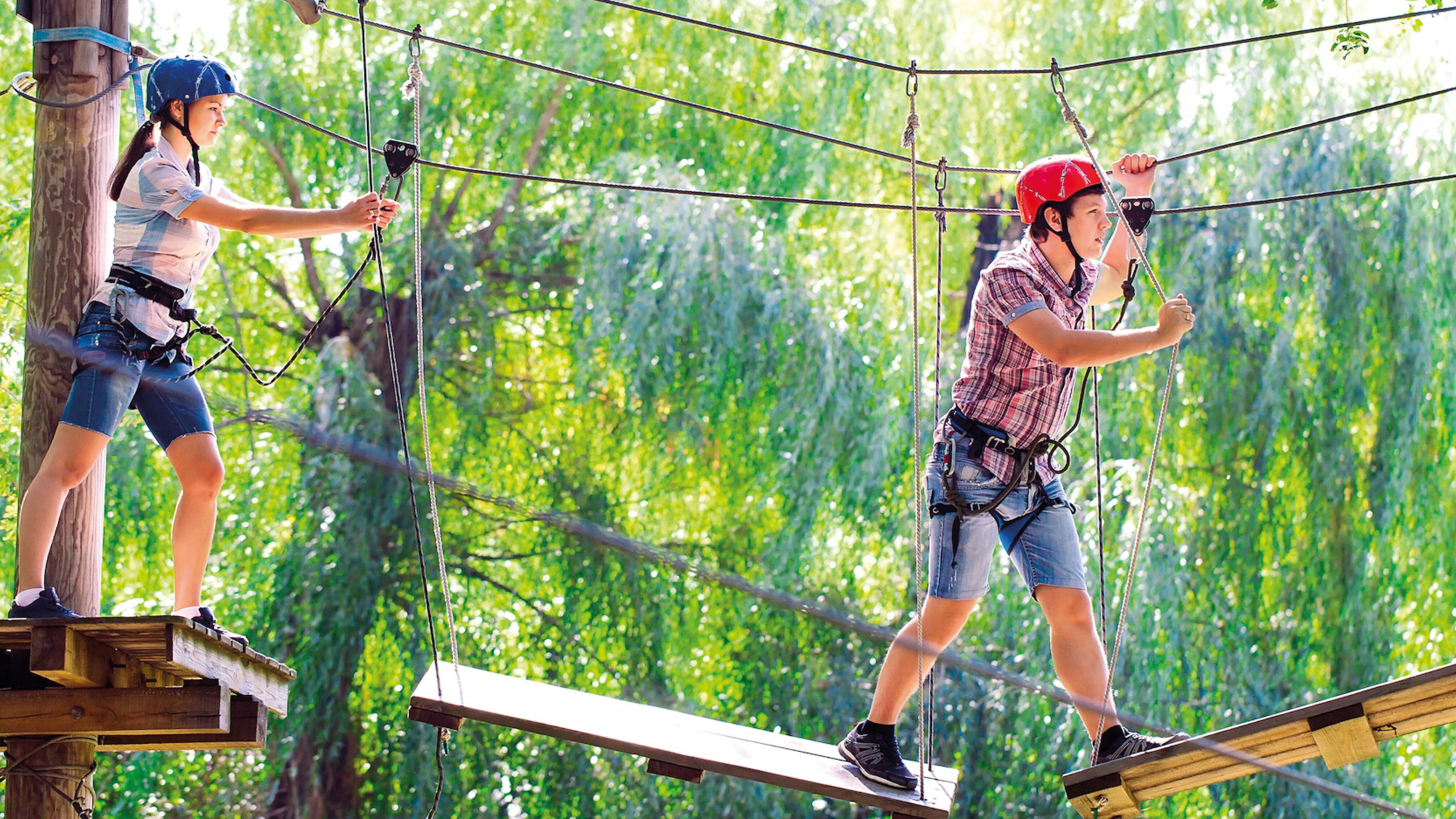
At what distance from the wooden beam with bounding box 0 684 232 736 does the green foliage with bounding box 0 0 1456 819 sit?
3.20 meters

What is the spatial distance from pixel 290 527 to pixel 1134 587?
12.5 ft

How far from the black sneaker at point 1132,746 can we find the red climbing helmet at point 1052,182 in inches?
42.8

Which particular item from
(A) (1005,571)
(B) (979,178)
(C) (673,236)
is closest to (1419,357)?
(A) (1005,571)

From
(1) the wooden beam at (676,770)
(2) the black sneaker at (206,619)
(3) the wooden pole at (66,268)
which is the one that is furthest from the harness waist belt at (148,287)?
(1) the wooden beam at (676,770)

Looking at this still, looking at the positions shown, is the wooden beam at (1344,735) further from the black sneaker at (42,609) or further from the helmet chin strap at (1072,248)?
the black sneaker at (42,609)

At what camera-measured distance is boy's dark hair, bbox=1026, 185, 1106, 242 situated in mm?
3100

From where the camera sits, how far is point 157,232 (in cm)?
310

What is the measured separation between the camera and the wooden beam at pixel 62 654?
3031 millimetres

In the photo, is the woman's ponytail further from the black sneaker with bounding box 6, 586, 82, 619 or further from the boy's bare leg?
the boy's bare leg

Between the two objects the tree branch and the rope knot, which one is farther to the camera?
the tree branch

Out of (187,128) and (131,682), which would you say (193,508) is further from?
(187,128)

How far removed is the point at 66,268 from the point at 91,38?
57cm

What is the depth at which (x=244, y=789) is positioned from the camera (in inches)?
263

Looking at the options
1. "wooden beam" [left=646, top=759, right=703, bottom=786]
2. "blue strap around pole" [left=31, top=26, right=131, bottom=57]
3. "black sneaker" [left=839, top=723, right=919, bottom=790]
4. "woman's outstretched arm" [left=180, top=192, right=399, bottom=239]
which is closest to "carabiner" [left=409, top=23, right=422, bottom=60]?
"woman's outstretched arm" [left=180, top=192, right=399, bottom=239]
